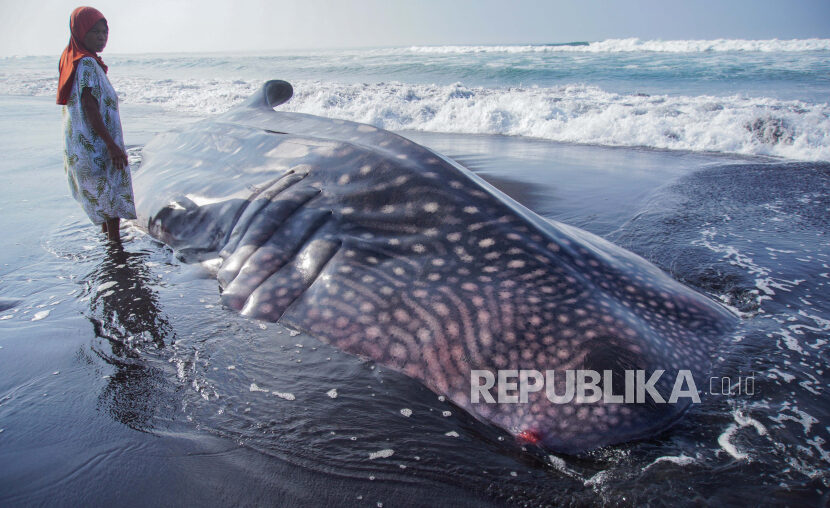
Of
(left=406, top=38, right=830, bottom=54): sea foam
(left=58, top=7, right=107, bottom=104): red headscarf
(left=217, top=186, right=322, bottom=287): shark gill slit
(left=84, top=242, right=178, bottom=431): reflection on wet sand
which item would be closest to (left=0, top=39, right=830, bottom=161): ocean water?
(left=406, top=38, right=830, bottom=54): sea foam

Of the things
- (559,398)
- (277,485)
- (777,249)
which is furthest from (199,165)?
(777,249)

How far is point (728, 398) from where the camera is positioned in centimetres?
207

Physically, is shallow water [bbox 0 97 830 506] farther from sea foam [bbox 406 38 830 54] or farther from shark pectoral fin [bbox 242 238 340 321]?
sea foam [bbox 406 38 830 54]

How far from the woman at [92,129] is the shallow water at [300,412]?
495 millimetres

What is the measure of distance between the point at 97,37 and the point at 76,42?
16cm

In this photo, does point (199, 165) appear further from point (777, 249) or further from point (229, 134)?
point (777, 249)

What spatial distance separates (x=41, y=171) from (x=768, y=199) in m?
8.88

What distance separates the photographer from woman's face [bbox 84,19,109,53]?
12.8ft

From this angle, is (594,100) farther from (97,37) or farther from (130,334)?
(130,334)

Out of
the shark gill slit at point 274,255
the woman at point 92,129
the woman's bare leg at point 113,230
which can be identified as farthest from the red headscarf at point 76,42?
the shark gill slit at point 274,255

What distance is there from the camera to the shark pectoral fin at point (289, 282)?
8.50ft

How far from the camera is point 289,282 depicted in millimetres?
2639

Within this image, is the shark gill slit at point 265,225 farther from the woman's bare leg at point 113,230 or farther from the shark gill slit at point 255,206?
the woman's bare leg at point 113,230

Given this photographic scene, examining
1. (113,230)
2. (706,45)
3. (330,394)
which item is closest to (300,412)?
(330,394)
